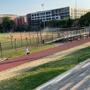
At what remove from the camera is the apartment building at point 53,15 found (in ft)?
417

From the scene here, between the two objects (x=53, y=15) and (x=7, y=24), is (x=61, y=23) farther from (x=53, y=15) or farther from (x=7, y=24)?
(x=7, y=24)

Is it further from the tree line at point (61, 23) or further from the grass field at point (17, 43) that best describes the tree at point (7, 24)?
the grass field at point (17, 43)

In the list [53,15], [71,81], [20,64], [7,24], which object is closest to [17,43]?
[20,64]

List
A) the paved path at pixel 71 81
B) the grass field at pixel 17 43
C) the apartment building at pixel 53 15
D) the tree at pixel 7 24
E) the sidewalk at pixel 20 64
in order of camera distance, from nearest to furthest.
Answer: the paved path at pixel 71 81, the sidewalk at pixel 20 64, the grass field at pixel 17 43, the tree at pixel 7 24, the apartment building at pixel 53 15

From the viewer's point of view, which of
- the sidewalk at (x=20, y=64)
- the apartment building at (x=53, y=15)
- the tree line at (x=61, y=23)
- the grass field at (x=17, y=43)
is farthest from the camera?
the apartment building at (x=53, y=15)

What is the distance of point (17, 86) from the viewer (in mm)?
10203

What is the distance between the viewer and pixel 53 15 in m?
136

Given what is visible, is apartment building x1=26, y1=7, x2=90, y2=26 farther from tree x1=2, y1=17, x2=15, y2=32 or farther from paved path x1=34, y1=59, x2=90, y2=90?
paved path x1=34, y1=59, x2=90, y2=90

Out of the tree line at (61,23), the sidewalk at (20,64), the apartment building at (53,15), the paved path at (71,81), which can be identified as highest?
the apartment building at (53,15)

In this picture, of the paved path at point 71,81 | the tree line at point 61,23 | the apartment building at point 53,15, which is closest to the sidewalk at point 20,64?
the paved path at point 71,81

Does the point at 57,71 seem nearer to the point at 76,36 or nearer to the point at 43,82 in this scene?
the point at 43,82

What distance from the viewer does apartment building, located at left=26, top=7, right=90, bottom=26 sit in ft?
417

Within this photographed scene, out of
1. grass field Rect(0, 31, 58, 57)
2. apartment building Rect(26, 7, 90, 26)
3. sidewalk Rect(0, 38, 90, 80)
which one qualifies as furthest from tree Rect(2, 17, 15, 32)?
sidewalk Rect(0, 38, 90, 80)

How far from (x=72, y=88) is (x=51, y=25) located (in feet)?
313
